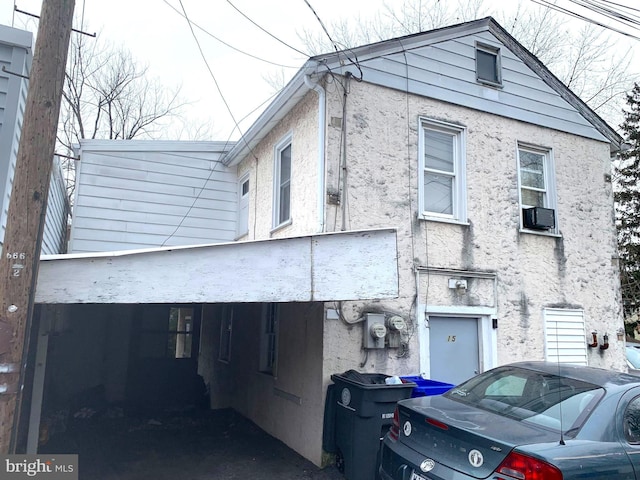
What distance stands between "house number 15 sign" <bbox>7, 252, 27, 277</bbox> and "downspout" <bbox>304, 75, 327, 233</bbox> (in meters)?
3.65

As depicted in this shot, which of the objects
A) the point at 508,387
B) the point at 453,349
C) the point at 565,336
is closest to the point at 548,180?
the point at 565,336

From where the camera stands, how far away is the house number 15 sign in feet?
10.7

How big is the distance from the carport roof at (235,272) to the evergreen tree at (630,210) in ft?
57.9

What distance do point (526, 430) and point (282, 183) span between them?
5833 millimetres

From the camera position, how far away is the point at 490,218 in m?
7.58

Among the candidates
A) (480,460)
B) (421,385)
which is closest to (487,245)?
(421,385)

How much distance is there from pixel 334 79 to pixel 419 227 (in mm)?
2415

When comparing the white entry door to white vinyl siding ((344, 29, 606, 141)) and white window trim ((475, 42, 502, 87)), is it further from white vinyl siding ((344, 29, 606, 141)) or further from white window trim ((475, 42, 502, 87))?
white window trim ((475, 42, 502, 87))

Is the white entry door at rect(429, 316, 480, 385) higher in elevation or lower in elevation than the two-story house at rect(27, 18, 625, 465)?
lower

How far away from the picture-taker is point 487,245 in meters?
7.46

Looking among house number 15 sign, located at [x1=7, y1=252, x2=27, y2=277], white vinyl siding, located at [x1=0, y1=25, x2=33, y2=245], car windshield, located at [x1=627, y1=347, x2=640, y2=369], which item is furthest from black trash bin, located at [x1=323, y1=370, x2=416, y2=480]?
car windshield, located at [x1=627, y1=347, x2=640, y2=369]

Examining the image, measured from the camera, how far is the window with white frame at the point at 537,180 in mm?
8133

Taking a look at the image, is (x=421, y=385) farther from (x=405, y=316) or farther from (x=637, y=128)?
(x=637, y=128)

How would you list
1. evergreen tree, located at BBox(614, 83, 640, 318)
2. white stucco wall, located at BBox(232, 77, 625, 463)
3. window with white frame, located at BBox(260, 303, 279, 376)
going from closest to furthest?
white stucco wall, located at BBox(232, 77, 625, 463)
window with white frame, located at BBox(260, 303, 279, 376)
evergreen tree, located at BBox(614, 83, 640, 318)
